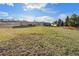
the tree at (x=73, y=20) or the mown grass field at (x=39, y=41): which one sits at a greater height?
the tree at (x=73, y=20)

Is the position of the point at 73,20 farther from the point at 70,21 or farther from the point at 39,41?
the point at 39,41

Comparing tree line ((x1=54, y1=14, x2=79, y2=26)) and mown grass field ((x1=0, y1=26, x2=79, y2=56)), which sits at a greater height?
tree line ((x1=54, y1=14, x2=79, y2=26))

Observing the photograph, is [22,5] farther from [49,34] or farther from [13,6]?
[49,34]

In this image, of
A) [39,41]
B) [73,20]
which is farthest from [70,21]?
[39,41]

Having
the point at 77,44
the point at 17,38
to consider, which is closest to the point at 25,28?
the point at 17,38

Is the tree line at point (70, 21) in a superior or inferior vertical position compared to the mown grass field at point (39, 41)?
superior

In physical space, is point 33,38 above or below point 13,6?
below

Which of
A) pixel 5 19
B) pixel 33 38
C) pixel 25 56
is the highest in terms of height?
pixel 5 19

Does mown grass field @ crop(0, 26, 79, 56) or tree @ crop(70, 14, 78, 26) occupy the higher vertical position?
tree @ crop(70, 14, 78, 26)
